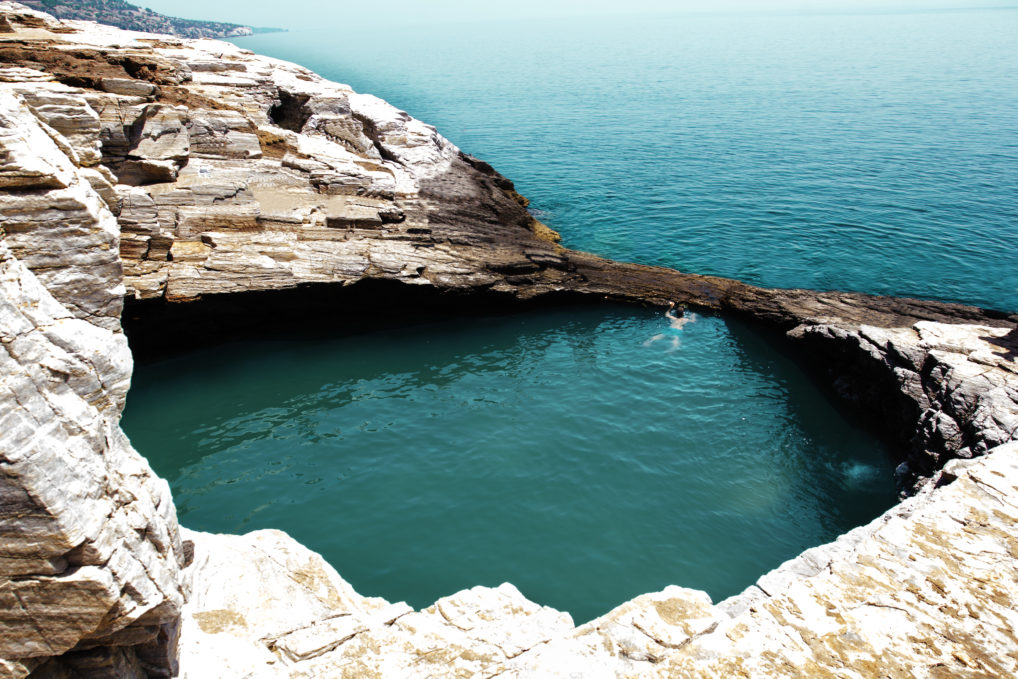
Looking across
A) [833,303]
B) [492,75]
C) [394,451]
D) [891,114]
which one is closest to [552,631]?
[394,451]

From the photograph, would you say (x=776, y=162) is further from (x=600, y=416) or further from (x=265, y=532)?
(x=265, y=532)

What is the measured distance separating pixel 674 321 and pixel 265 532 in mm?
22115

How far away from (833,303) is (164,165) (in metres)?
31.3

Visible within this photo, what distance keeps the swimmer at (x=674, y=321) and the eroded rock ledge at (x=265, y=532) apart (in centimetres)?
522

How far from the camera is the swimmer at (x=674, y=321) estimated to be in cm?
2891

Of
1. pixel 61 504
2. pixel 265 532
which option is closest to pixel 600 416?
pixel 265 532

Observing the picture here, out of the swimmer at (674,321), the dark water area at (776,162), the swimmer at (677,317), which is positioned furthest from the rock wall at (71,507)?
the dark water area at (776,162)

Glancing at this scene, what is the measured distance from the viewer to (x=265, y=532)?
1416 centimetres

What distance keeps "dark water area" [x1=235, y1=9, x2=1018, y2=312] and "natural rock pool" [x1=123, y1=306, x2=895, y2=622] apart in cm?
1083

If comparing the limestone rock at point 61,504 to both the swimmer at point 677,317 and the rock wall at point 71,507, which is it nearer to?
the rock wall at point 71,507

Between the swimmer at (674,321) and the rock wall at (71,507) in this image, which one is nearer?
the rock wall at (71,507)

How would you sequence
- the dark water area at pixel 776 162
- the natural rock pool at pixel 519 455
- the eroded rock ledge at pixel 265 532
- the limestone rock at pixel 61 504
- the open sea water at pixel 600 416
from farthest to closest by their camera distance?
the dark water area at pixel 776 162, the open sea water at pixel 600 416, the natural rock pool at pixel 519 455, the eroded rock ledge at pixel 265 532, the limestone rock at pixel 61 504

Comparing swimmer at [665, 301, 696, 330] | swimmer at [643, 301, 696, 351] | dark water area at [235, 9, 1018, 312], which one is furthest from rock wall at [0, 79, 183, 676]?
dark water area at [235, 9, 1018, 312]

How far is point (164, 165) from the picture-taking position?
2720 centimetres
